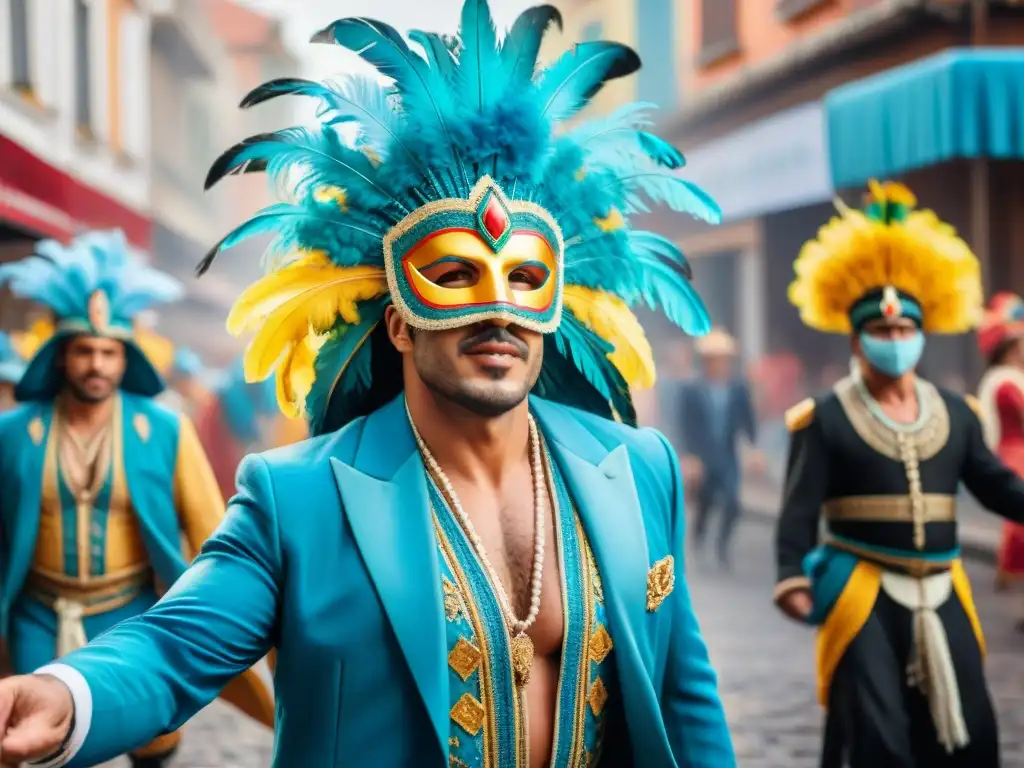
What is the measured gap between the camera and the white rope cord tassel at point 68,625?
5.12 meters

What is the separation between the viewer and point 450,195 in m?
2.76

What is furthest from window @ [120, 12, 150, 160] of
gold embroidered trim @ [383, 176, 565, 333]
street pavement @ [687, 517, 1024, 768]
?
gold embroidered trim @ [383, 176, 565, 333]

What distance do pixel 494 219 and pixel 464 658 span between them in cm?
87

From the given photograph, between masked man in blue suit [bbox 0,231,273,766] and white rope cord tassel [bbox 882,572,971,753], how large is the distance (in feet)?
7.93

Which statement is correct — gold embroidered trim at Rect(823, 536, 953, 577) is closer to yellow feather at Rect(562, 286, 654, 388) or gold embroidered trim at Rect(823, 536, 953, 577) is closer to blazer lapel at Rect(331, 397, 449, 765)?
yellow feather at Rect(562, 286, 654, 388)

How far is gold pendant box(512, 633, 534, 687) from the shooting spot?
101 inches

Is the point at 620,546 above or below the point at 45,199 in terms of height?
below

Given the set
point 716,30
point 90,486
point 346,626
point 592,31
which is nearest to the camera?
point 346,626

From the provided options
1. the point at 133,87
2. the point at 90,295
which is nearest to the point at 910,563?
the point at 90,295

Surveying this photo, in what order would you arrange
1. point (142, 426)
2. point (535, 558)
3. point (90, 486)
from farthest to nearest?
1. point (142, 426)
2. point (90, 486)
3. point (535, 558)

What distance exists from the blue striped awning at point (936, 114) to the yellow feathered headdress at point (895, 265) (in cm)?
715

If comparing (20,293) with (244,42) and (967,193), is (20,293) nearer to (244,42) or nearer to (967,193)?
(967,193)

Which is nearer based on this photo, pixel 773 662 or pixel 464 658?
pixel 464 658

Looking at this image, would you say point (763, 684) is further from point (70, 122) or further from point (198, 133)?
point (198, 133)
